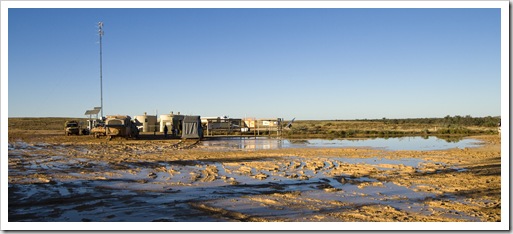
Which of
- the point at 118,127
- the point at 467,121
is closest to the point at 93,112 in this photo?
the point at 118,127

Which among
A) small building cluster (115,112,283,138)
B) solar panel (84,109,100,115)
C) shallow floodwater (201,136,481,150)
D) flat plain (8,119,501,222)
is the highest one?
solar panel (84,109,100,115)

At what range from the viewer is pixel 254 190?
34.8ft

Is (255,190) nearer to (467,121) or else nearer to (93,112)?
(93,112)

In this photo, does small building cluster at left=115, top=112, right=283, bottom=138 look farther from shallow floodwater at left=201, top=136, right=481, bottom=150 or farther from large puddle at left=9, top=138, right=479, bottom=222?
large puddle at left=9, top=138, right=479, bottom=222

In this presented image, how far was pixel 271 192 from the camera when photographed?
1032 cm

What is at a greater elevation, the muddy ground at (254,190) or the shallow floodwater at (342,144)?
the shallow floodwater at (342,144)

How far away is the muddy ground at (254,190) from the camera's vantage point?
8078mm

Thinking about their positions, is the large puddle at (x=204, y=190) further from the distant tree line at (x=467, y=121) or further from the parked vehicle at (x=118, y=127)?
the distant tree line at (x=467, y=121)

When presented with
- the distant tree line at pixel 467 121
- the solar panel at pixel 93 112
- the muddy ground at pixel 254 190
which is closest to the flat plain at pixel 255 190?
the muddy ground at pixel 254 190

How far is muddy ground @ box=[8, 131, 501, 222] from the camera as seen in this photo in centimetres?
808

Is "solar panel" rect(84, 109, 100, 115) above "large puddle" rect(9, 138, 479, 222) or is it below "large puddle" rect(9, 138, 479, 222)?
above

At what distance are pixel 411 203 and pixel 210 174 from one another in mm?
6149

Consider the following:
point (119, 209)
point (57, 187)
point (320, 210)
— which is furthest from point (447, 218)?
point (57, 187)

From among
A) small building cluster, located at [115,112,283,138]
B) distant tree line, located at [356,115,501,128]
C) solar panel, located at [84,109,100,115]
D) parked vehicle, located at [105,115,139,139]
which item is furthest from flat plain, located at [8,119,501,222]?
distant tree line, located at [356,115,501,128]
